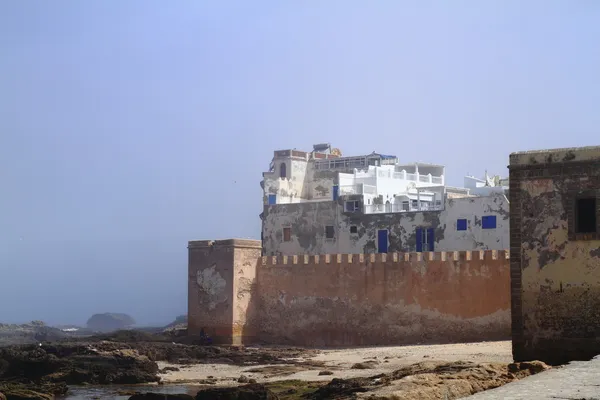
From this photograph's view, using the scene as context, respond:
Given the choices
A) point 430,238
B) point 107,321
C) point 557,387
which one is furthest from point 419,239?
point 107,321

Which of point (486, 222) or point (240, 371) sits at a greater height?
point (486, 222)

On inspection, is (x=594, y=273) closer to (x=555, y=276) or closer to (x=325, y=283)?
(x=555, y=276)

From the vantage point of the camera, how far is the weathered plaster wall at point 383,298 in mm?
27609

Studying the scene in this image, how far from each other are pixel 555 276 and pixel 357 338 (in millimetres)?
12648

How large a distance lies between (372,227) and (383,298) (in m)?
12.2

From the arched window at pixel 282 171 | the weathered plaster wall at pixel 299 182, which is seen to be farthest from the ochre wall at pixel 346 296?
the arched window at pixel 282 171

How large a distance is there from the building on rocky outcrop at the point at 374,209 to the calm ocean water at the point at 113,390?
61.0 ft

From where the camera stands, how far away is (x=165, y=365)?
2656 cm

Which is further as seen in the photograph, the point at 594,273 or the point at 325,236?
the point at 325,236

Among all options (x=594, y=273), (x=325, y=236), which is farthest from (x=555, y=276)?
(x=325, y=236)

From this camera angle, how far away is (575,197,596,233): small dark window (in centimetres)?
1736

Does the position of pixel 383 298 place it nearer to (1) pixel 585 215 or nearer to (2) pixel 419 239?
(2) pixel 419 239

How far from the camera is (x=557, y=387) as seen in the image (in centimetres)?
1155

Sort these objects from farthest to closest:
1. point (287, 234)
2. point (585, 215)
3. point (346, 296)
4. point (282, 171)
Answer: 1. point (282, 171)
2. point (287, 234)
3. point (346, 296)
4. point (585, 215)
